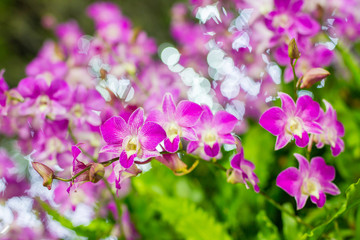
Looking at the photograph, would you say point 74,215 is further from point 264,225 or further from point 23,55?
point 23,55

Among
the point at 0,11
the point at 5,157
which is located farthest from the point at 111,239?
the point at 0,11

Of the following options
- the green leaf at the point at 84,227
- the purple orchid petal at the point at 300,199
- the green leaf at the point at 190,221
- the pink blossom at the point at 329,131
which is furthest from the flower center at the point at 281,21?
the green leaf at the point at 84,227

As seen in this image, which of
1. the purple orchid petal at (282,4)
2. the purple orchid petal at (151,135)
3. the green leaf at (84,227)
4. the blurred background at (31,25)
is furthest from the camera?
Answer: the blurred background at (31,25)

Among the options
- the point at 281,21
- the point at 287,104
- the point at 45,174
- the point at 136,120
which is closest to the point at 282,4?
the point at 281,21

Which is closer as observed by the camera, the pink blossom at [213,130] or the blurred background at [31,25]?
the pink blossom at [213,130]

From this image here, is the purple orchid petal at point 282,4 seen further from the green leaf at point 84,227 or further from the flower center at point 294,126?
the green leaf at point 84,227

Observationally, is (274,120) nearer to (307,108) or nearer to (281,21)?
(307,108)

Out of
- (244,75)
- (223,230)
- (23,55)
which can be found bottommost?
(23,55)
